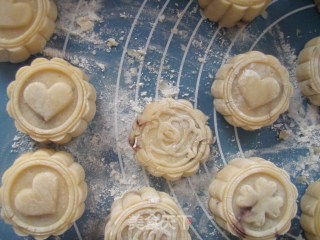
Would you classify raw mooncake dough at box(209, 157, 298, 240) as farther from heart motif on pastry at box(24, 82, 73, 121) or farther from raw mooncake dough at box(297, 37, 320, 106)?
heart motif on pastry at box(24, 82, 73, 121)

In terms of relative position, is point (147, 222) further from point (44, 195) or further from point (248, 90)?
point (248, 90)

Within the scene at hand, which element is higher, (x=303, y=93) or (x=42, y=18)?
(x=303, y=93)

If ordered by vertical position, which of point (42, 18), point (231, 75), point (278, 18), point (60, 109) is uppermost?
point (278, 18)

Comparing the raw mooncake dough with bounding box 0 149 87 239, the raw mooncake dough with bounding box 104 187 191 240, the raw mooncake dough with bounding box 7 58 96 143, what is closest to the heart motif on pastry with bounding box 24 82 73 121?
the raw mooncake dough with bounding box 7 58 96 143

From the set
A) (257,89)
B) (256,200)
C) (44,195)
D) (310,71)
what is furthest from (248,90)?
(44,195)

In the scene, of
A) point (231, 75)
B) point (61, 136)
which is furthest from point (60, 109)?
point (231, 75)

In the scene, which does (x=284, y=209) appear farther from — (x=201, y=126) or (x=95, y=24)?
(x=95, y=24)

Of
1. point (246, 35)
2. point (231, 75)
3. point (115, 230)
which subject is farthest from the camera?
point (246, 35)
